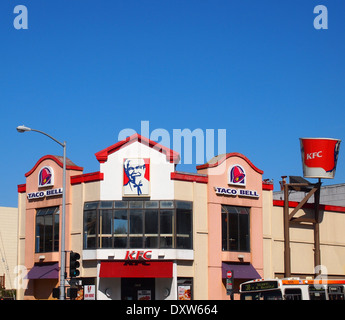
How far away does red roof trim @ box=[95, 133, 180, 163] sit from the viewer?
41375 millimetres

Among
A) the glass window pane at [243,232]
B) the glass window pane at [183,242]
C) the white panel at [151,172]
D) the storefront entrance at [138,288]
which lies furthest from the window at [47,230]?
the glass window pane at [243,232]

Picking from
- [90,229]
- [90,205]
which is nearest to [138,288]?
[90,229]

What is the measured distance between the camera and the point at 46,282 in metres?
44.1

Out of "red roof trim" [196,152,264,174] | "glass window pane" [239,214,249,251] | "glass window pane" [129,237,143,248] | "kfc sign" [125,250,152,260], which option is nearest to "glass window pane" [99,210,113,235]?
"glass window pane" [129,237,143,248]

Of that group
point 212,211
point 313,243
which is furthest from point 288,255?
point 212,211

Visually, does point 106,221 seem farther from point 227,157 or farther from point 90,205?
point 227,157

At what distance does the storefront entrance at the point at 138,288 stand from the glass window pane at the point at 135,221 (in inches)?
128

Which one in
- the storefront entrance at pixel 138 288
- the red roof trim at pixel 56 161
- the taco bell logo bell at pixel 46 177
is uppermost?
the red roof trim at pixel 56 161

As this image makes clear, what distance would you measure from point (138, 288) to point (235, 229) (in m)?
8.03

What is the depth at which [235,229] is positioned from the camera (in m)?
43.7

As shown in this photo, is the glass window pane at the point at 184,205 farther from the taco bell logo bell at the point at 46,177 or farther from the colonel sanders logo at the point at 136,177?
the taco bell logo bell at the point at 46,177

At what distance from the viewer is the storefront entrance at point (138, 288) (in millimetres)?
40688

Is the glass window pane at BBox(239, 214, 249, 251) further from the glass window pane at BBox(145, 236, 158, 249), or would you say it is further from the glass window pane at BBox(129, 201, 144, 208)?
the glass window pane at BBox(129, 201, 144, 208)
